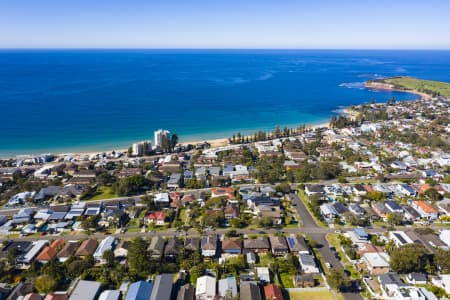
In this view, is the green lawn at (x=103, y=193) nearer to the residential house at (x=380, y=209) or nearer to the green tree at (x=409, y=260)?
the green tree at (x=409, y=260)

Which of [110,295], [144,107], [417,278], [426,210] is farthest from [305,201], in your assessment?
[144,107]

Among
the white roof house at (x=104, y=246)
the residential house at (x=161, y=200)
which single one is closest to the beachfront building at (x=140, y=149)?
the residential house at (x=161, y=200)

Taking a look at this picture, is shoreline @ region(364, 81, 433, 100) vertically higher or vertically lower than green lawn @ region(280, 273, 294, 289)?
higher

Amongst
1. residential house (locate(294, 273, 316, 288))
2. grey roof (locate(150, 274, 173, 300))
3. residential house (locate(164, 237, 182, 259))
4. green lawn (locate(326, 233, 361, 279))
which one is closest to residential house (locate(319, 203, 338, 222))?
green lawn (locate(326, 233, 361, 279))

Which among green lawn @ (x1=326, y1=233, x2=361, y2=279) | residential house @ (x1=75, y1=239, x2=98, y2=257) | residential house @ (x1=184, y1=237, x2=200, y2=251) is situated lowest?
green lawn @ (x1=326, y1=233, x2=361, y2=279)

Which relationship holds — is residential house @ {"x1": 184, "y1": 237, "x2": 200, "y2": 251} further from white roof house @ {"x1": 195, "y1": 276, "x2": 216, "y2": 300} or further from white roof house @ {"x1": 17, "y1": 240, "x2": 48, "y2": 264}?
white roof house @ {"x1": 17, "y1": 240, "x2": 48, "y2": 264}

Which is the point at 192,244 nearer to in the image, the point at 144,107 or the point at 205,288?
the point at 205,288
